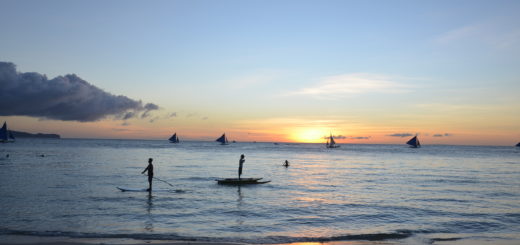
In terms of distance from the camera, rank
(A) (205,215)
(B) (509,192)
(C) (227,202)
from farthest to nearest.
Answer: (B) (509,192) < (C) (227,202) < (A) (205,215)

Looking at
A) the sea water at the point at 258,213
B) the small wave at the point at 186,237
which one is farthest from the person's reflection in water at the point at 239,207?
the small wave at the point at 186,237

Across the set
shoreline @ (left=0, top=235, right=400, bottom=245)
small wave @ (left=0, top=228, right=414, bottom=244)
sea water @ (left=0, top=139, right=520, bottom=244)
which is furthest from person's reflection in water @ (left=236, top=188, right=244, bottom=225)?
shoreline @ (left=0, top=235, right=400, bottom=245)

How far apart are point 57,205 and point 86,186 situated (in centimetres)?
954

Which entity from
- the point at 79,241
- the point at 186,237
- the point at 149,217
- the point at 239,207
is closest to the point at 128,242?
the point at 79,241

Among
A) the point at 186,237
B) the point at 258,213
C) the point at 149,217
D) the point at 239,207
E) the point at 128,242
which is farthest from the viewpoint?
the point at 239,207

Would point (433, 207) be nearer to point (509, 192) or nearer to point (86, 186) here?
point (509, 192)

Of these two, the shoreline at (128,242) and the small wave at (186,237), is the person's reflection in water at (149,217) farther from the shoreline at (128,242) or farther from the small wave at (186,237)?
the shoreline at (128,242)

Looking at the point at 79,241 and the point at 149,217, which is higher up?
the point at 79,241

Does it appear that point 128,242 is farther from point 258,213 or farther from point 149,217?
point 258,213

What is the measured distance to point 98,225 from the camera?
17406 millimetres

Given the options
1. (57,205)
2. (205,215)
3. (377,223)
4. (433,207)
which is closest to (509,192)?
(433,207)

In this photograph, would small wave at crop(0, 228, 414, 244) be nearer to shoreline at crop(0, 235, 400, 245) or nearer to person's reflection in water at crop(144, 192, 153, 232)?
shoreline at crop(0, 235, 400, 245)

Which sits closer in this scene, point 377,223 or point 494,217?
point 377,223

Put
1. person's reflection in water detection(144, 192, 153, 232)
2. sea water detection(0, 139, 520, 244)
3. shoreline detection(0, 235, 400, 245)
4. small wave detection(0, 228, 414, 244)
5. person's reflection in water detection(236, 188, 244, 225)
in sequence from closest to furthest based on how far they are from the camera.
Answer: shoreline detection(0, 235, 400, 245) → small wave detection(0, 228, 414, 244) → sea water detection(0, 139, 520, 244) → person's reflection in water detection(144, 192, 153, 232) → person's reflection in water detection(236, 188, 244, 225)
